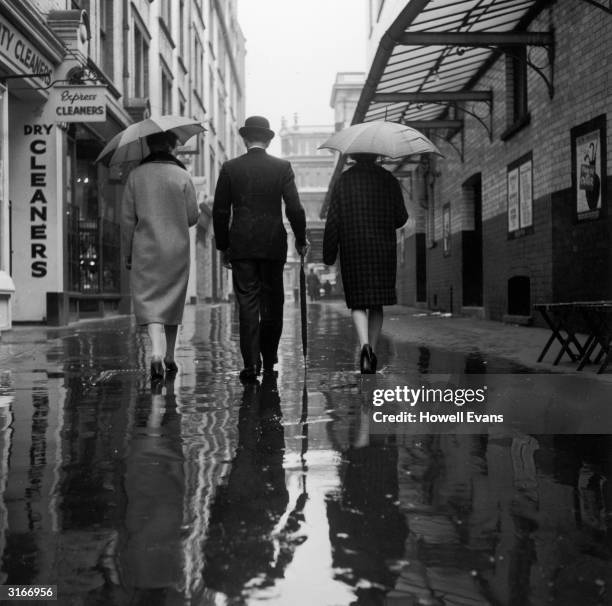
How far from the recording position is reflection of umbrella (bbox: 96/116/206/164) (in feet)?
20.2

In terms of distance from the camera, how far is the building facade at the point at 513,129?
10.4 metres

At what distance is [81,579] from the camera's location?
1943mm

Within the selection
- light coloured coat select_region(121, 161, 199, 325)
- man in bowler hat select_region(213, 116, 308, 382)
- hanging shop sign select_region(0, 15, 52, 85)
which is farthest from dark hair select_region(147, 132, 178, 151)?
hanging shop sign select_region(0, 15, 52, 85)

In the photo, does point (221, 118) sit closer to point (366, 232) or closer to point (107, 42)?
point (107, 42)

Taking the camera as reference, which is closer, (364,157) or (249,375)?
(249,375)

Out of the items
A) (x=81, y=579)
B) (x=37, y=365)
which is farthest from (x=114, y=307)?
(x=81, y=579)

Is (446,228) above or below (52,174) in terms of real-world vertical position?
below

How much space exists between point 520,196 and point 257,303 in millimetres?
8499

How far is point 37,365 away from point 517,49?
997cm

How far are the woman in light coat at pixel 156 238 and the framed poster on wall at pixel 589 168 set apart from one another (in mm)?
5906

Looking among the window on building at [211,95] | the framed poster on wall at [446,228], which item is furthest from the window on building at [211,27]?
the framed poster on wall at [446,228]

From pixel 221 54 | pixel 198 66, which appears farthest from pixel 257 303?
pixel 221 54

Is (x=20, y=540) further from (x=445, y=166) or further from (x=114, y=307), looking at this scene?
(x=445, y=166)

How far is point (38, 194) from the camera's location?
43.2 ft
